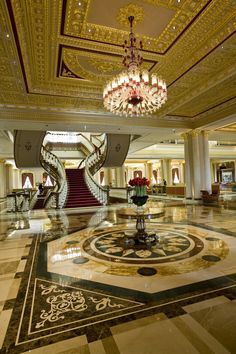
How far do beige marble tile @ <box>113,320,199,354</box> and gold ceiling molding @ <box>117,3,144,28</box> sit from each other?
4.60 meters

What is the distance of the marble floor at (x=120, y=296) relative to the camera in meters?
1.55

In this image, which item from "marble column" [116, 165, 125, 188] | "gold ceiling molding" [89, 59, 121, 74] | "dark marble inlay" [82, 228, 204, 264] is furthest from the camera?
"marble column" [116, 165, 125, 188]

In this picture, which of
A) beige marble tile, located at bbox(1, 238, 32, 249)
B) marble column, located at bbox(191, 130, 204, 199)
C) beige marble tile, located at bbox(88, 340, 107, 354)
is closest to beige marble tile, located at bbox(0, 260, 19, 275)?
beige marble tile, located at bbox(1, 238, 32, 249)

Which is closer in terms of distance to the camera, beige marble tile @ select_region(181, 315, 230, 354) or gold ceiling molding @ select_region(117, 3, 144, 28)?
beige marble tile @ select_region(181, 315, 230, 354)

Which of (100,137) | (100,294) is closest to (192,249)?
(100,294)

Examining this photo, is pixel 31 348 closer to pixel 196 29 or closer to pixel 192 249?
pixel 192 249

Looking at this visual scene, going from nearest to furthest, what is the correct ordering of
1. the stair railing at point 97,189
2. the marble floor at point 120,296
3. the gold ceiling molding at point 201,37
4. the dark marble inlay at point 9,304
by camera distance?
the marble floor at point 120,296
the dark marble inlay at point 9,304
the gold ceiling molding at point 201,37
the stair railing at point 97,189

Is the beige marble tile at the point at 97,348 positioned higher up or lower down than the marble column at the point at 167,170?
lower down

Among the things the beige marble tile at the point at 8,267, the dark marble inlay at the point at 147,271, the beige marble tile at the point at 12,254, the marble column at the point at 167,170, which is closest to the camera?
the dark marble inlay at the point at 147,271

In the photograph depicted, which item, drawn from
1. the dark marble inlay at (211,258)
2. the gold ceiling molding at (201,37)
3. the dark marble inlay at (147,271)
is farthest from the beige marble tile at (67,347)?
the gold ceiling molding at (201,37)

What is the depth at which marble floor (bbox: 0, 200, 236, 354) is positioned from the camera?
155 centimetres

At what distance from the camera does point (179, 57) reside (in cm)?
513

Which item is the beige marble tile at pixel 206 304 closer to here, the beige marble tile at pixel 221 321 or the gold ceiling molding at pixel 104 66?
the beige marble tile at pixel 221 321

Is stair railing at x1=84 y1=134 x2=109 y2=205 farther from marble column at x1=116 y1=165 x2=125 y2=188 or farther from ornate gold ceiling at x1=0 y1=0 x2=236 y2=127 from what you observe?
marble column at x1=116 y1=165 x2=125 y2=188
